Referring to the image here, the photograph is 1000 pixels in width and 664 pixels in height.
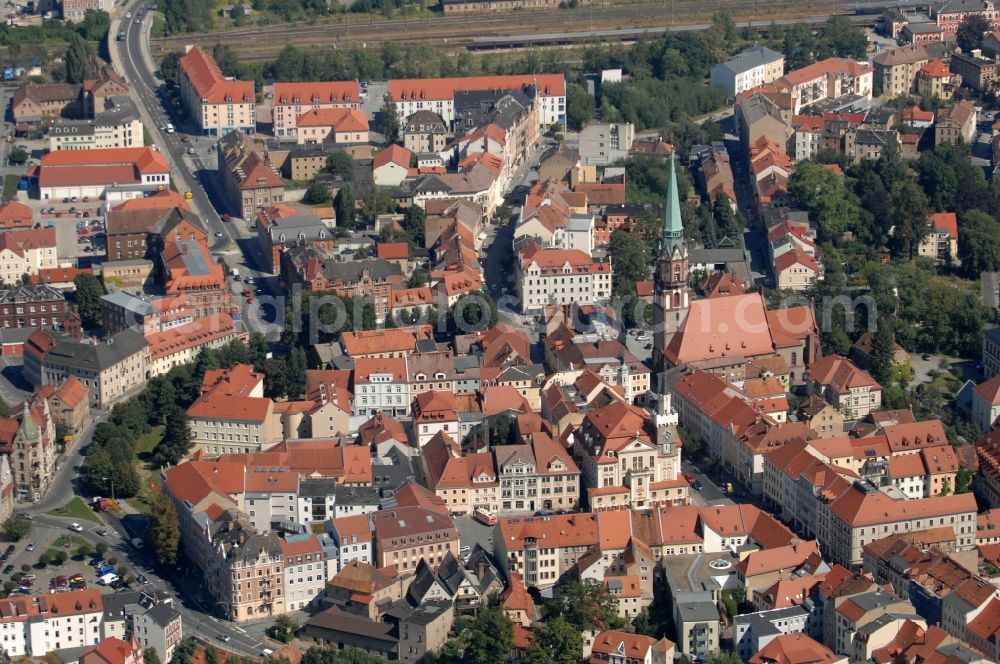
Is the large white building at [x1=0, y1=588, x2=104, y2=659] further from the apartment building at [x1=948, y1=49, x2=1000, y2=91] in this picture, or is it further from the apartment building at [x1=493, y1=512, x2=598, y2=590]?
the apartment building at [x1=948, y1=49, x2=1000, y2=91]

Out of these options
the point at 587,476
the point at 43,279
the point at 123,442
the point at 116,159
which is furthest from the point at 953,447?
the point at 116,159

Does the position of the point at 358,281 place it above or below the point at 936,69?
below

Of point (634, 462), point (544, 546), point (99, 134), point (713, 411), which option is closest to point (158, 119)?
point (99, 134)

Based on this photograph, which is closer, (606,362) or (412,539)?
(412,539)

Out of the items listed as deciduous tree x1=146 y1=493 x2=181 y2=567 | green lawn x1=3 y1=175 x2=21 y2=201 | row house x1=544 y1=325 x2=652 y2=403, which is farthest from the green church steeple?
green lawn x1=3 y1=175 x2=21 y2=201

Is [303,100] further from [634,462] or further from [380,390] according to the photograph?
[634,462]

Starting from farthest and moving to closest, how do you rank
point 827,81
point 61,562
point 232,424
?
point 827,81
point 232,424
point 61,562

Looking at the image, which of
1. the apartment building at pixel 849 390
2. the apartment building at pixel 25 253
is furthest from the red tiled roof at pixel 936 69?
the apartment building at pixel 25 253
